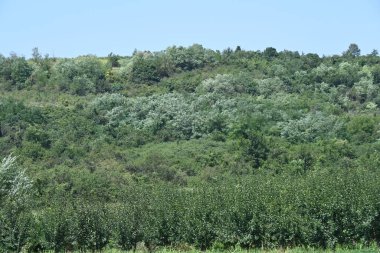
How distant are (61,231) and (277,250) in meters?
10.2

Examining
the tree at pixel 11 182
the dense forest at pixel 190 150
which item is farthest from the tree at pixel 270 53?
the tree at pixel 11 182

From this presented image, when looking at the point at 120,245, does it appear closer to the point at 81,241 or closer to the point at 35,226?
the point at 81,241

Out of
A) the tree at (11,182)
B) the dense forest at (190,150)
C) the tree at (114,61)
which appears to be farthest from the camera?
the tree at (114,61)

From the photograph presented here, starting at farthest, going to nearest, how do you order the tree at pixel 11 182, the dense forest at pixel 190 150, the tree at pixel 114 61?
the tree at pixel 114 61
the tree at pixel 11 182
the dense forest at pixel 190 150

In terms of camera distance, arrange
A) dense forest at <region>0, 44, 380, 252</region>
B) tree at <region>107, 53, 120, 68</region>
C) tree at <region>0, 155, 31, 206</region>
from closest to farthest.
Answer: dense forest at <region>0, 44, 380, 252</region> → tree at <region>0, 155, 31, 206</region> → tree at <region>107, 53, 120, 68</region>

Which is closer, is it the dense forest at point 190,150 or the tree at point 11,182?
the dense forest at point 190,150

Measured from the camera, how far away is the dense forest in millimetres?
28328

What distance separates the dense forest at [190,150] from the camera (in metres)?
28.3

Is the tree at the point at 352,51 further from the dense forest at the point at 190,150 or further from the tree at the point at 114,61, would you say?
the tree at the point at 114,61

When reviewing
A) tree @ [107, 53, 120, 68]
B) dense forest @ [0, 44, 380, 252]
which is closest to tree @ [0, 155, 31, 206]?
dense forest @ [0, 44, 380, 252]

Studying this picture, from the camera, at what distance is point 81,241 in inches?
1170

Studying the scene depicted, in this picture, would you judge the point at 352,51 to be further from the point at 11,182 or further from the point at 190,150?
the point at 11,182

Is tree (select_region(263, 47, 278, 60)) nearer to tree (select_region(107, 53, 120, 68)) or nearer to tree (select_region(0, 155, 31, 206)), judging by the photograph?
tree (select_region(107, 53, 120, 68))

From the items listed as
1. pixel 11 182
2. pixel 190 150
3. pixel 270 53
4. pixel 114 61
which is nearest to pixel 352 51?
pixel 270 53
